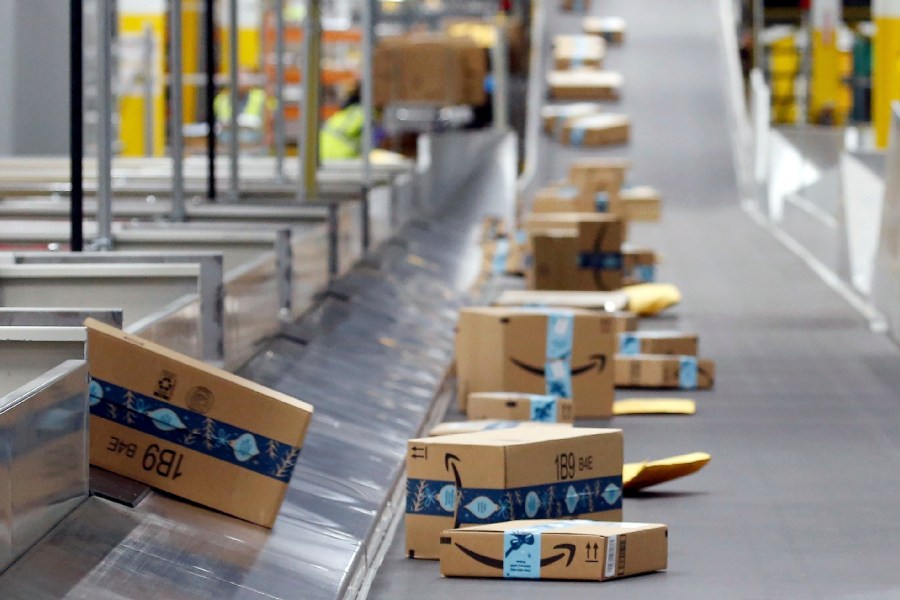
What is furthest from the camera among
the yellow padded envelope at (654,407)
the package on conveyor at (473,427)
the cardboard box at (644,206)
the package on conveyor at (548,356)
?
the cardboard box at (644,206)

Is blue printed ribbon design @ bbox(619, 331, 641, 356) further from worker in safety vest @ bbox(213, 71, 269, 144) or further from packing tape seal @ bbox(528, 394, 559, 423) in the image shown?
worker in safety vest @ bbox(213, 71, 269, 144)

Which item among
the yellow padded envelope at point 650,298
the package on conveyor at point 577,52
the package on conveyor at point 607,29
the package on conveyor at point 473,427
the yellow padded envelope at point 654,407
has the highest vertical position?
the package on conveyor at point 607,29

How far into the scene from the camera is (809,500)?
185 inches

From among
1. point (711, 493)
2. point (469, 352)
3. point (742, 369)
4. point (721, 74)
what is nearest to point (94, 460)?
point (711, 493)

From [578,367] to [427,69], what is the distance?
11.0 m

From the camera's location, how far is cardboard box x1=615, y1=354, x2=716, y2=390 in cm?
672

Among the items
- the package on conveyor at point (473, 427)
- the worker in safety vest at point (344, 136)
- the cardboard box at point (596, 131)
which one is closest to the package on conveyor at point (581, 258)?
the package on conveyor at point (473, 427)

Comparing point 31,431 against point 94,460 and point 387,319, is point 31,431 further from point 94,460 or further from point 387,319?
point 387,319

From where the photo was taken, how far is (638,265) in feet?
31.5

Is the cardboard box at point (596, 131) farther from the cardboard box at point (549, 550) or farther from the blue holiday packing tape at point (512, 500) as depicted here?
the cardboard box at point (549, 550)

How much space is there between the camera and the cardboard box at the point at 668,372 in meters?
6.72

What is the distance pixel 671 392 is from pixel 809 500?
2033 millimetres

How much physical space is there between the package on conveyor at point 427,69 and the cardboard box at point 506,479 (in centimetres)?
1274

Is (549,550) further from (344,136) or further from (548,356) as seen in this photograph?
(344,136)
